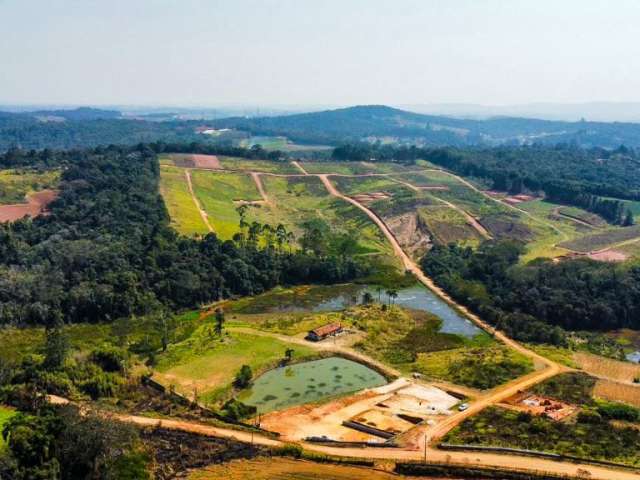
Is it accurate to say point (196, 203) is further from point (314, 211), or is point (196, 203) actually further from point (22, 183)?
point (22, 183)

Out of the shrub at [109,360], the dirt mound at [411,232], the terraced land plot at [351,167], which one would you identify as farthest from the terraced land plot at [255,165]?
the shrub at [109,360]

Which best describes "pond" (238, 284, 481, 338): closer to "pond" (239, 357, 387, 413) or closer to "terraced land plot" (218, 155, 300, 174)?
"pond" (239, 357, 387, 413)

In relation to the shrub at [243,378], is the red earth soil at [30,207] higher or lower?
higher

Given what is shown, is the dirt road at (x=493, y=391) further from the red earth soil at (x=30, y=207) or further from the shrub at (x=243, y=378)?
the red earth soil at (x=30, y=207)

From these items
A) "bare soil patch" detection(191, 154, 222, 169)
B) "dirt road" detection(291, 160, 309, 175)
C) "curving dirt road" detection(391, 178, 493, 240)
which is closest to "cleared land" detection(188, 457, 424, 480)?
"curving dirt road" detection(391, 178, 493, 240)

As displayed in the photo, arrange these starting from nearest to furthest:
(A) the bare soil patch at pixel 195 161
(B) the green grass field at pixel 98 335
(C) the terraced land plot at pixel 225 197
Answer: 1. (B) the green grass field at pixel 98 335
2. (C) the terraced land plot at pixel 225 197
3. (A) the bare soil patch at pixel 195 161

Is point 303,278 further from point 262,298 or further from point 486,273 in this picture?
point 486,273
